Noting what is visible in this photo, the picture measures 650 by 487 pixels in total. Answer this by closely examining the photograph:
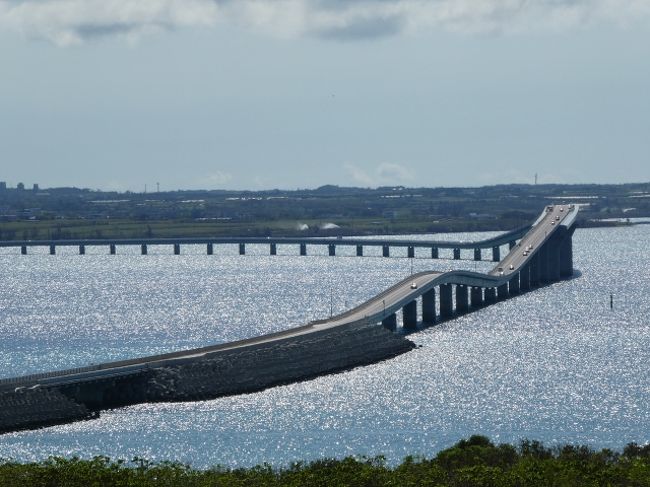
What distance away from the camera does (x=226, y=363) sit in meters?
82.7

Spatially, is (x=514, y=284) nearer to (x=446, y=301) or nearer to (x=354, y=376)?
(x=446, y=301)

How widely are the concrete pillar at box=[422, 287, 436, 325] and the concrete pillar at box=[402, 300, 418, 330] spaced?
384 cm

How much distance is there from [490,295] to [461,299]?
941 centimetres

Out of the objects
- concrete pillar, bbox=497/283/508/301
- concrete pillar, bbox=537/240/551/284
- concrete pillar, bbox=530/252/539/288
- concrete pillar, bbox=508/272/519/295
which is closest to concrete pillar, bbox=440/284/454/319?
concrete pillar, bbox=497/283/508/301

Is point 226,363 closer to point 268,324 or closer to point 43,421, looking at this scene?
point 43,421

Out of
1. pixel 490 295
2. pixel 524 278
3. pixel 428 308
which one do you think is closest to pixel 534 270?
pixel 524 278

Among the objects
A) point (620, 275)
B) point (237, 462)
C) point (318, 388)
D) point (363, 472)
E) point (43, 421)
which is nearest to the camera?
point (363, 472)

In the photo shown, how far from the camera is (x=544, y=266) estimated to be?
15788 cm

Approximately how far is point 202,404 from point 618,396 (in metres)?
19.4

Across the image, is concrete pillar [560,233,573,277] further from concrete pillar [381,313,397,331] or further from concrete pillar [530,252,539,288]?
concrete pillar [381,313,397,331]

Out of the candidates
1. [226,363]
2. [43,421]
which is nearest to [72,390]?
[43,421]

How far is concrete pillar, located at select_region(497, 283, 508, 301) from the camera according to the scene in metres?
139

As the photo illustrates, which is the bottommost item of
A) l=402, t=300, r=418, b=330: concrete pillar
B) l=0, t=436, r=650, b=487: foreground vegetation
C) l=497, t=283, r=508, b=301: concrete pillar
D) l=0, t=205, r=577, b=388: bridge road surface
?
l=497, t=283, r=508, b=301: concrete pillar

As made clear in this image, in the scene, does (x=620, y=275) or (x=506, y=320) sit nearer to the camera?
(x=506, y=320)
